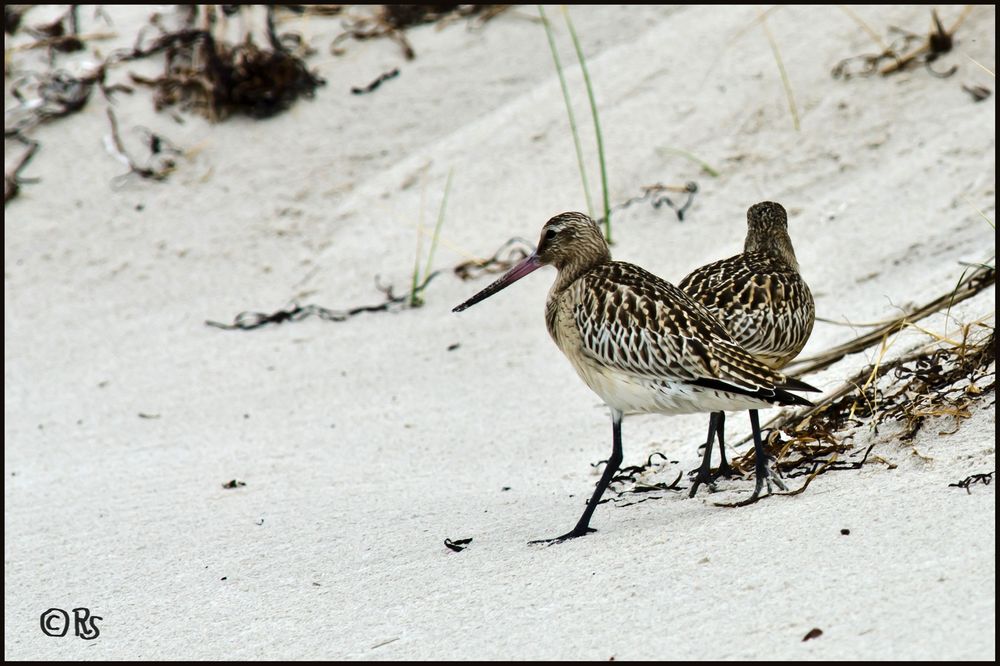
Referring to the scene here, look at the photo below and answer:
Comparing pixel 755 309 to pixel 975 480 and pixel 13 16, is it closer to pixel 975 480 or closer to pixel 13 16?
pixel 975 480

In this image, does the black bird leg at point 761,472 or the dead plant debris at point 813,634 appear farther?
the black bird leg at point 761,472

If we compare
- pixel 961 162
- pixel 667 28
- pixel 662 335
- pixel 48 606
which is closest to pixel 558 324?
pixel 662 335

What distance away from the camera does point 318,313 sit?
774 cm

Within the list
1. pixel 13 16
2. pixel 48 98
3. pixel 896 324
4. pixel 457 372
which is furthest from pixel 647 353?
pixel 13 16

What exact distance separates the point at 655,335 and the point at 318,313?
3.79 metres

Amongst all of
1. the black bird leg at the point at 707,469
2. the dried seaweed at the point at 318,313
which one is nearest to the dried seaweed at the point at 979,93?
the dried seaweed at the point at 318,313

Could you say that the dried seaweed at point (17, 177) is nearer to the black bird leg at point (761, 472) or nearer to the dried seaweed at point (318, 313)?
the dried seaweed at point (318, 313)

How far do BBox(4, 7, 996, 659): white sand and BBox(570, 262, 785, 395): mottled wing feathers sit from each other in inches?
18.4

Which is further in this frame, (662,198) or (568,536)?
(662,198)

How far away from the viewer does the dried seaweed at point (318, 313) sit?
7652 mm

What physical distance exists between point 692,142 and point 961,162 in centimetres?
173

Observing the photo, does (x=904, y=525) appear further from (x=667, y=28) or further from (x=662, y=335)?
(x=667, y=28)

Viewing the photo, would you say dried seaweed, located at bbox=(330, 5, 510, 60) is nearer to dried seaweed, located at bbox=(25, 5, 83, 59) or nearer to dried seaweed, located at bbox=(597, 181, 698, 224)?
dried seaweed, located at bbox=(25, 5, 83, 59)

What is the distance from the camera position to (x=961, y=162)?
23.6ft
